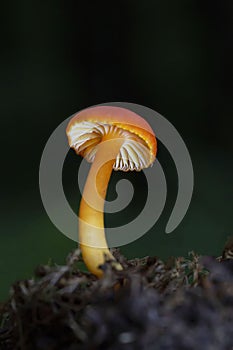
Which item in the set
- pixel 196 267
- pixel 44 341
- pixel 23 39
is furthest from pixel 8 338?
pixel 23 39

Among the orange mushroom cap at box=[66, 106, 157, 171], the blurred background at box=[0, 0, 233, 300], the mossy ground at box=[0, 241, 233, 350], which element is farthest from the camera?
the blurred background at box=[0, 0, 233, 300]

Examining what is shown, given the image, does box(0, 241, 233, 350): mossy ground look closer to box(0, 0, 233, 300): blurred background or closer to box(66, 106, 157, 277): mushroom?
→ box(66, 106, 157, 277): mushroom

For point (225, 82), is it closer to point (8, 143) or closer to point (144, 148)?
point (8, 143)

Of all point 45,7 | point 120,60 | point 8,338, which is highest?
point 45,7

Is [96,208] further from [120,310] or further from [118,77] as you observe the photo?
[118,77]

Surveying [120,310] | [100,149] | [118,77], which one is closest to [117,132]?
[100,149]

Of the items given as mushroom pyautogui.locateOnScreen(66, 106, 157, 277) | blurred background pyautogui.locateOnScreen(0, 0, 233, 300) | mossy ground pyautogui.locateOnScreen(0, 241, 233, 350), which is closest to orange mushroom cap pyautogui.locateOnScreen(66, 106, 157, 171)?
mushroom pyautogui.locateOnScreen(66, 106, 157, 277)

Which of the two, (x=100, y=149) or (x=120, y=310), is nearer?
(x=120, y=310)
